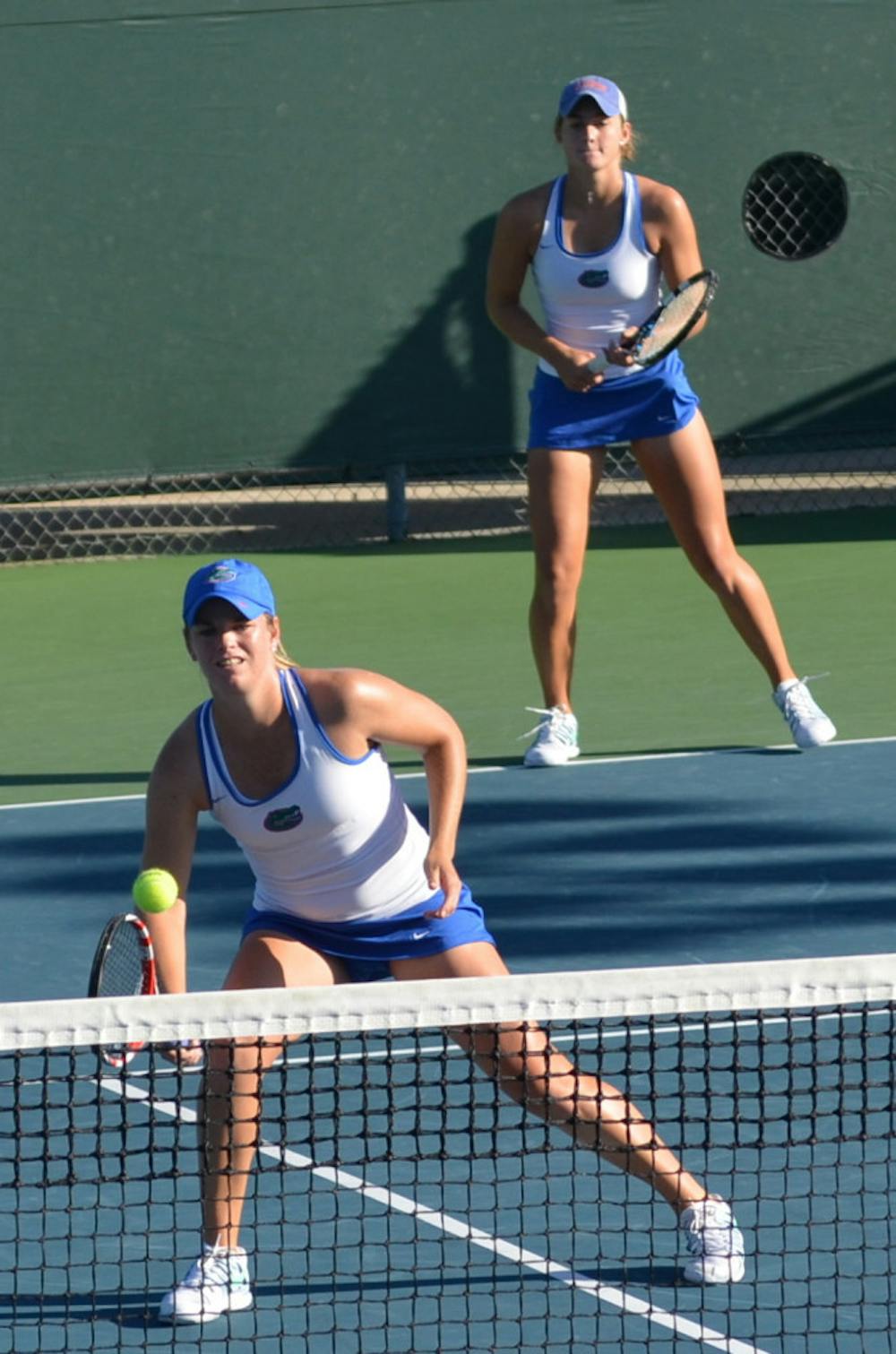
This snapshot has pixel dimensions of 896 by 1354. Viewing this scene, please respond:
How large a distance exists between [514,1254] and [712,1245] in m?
0.36

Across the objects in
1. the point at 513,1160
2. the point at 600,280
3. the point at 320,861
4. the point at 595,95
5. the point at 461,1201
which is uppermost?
the point at 595,95

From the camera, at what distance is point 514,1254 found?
165 inches

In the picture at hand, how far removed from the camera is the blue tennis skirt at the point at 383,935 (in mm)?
4324

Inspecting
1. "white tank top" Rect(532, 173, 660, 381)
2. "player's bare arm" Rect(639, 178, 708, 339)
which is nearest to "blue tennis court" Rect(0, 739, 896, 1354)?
"white tank top" Rect(532, 173, 660, 381)

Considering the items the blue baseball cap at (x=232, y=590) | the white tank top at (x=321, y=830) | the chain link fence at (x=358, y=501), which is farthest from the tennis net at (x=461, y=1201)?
the chain link fence at (x=358, y=501)

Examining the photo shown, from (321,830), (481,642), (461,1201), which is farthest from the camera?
(481,642)

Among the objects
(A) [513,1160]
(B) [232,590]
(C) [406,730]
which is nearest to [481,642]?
(A) [513,1160]

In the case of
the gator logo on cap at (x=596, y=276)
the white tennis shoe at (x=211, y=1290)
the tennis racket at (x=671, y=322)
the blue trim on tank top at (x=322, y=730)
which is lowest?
the white tennis shoe at (x=211, y=1290)

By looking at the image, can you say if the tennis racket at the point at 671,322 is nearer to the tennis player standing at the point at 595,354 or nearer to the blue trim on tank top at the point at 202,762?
the tennis player standing at the point at 595,354

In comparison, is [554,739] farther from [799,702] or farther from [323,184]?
[323,184]

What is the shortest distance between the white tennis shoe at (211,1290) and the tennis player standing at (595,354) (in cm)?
350

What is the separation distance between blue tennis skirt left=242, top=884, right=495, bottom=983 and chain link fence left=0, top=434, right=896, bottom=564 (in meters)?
7.80

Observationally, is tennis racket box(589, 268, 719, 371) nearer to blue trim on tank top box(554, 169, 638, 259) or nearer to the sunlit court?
the sunlit court

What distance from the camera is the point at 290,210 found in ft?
38.7
